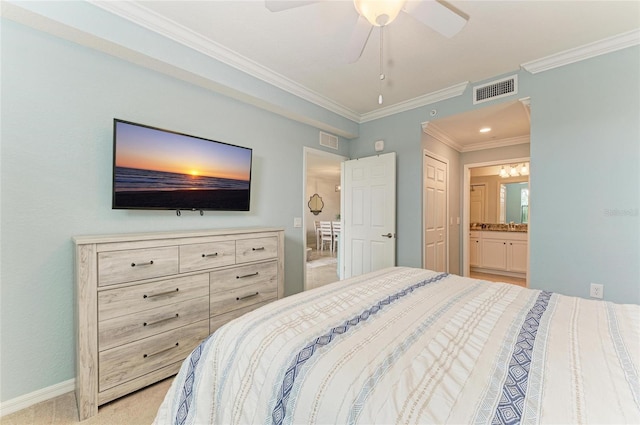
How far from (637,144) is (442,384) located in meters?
2.84

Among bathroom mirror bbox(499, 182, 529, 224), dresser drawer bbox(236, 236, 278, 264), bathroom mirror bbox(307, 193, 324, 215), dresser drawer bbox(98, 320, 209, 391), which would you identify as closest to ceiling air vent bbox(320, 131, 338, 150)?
dresser drawer bbox(236, 236, 278, 264)

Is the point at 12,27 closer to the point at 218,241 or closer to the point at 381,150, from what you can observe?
the point at 218,241

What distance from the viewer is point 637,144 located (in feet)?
7.14

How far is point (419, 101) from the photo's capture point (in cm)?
336

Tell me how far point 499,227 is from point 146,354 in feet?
19.3

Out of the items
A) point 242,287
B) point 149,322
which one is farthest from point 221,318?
point 149,322

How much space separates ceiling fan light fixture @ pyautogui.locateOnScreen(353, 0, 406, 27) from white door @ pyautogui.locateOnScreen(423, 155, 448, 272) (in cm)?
238

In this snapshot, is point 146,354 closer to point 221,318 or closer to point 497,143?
point 221,318

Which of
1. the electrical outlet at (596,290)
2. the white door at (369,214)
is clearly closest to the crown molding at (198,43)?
the white door at (369,214)

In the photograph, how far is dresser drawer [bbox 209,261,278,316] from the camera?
2158 millimetres

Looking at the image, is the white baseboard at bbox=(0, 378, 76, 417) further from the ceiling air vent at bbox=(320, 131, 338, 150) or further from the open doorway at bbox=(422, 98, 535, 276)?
the open doorway at bbox=(422, 98, 535, 276)

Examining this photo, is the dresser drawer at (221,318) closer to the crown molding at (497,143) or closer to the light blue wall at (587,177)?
the light blue wall at (587,177)

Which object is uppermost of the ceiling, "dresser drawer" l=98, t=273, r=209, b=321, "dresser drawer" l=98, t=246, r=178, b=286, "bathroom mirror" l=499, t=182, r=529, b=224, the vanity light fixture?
the ceiling

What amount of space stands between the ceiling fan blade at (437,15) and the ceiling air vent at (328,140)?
2.19m
